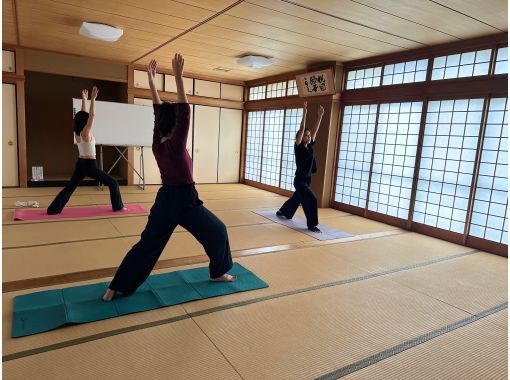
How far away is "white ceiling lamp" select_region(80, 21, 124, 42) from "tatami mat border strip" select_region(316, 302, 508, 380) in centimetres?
466

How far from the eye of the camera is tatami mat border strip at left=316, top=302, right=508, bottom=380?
1.99 meters

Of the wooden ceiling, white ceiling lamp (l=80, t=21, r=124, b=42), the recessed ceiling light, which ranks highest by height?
the recessed ceiling light

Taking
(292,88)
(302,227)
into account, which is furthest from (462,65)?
(292,88)

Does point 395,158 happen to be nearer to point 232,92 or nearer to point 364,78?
point 364,78

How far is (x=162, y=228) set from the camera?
2523 mm

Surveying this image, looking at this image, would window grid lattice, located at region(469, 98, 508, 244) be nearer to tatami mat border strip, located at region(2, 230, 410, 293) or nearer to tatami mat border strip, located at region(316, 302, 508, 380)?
tatami mat border strip, located at region(2, 230, 410, 293)

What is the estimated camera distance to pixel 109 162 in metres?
8.91

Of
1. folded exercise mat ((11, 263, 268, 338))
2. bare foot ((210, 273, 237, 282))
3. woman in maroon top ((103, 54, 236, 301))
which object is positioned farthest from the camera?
bare foot ((210, 273, 237, 282))

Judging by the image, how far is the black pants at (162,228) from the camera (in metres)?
2.50

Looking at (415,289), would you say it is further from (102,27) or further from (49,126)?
(49,126)

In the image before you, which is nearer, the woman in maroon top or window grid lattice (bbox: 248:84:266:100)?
the woman in maroon top

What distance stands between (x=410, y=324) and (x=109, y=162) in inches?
317

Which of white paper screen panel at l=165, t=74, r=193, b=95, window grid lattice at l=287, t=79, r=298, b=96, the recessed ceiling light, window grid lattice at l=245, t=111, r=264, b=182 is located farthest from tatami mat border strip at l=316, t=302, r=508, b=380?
white paper screen panel at l=165, t=74, r=193, b=95

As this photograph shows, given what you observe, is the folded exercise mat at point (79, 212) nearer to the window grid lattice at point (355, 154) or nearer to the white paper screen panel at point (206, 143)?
the white paper screen panel at point (206, 143)
